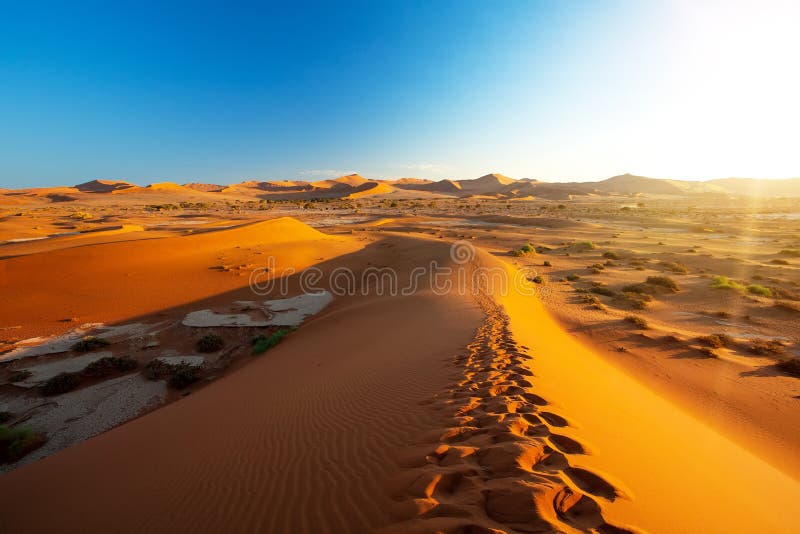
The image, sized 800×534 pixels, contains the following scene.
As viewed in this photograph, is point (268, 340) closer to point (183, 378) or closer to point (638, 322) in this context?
point (183, 378)

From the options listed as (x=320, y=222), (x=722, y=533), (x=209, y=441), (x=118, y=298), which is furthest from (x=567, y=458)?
(x=320, y=222)

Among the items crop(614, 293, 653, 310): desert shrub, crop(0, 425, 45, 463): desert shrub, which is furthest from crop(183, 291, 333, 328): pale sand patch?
crop(614, 293, 653, 310): desert shrub

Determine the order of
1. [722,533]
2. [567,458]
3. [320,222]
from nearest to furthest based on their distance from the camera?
[722,533], [567,458], [320,222]

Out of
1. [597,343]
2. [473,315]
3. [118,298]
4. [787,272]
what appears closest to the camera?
[597,343]

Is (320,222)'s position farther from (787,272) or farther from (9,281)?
(787,272)

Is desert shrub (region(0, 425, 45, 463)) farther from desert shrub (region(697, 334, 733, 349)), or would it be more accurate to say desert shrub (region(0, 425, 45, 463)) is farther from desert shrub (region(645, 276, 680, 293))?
desert shrub (region(645, 276, 680, 293))

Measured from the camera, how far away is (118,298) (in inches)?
508

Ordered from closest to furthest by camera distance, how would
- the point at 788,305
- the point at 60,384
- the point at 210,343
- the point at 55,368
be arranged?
the point at 60,384 → the point at 55,368 → the point at 210,343 → the point at 788,305

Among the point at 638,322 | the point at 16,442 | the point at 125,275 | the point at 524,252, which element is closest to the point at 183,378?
the point at 16,442

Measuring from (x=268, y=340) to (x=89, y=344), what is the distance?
4650mm

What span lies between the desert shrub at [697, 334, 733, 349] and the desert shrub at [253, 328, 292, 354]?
11.2 meters

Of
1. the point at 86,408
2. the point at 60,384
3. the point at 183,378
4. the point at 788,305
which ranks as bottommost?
the point at 86,408

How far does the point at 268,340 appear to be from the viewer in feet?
31.9

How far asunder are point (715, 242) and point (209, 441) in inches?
1321
